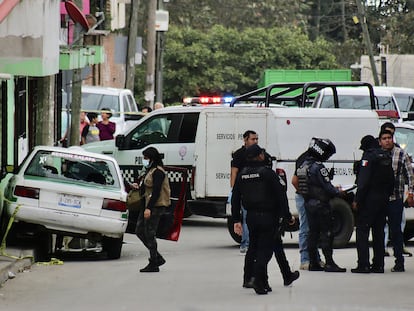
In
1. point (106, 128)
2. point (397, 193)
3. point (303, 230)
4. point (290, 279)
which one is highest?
point (397, 193)

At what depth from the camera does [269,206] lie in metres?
13.5

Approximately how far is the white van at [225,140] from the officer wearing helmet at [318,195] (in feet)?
9.41

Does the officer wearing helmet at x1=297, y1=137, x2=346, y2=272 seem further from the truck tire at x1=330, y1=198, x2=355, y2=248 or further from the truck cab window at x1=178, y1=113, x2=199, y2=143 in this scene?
the truck cab window at x1=178, y1=113, x2=199, y2=143

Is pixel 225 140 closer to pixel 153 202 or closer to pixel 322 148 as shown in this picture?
pixel 153 202

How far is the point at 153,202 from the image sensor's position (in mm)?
15883

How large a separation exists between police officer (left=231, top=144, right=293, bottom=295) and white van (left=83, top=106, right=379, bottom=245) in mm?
5048

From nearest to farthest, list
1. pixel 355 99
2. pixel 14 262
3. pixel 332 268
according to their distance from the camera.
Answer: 1. pixel 332 268
2. pixel 14 262
3. pixel 355 99

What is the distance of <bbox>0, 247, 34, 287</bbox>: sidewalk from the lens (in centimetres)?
1499

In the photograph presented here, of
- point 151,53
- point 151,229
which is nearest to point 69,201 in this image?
point 151,229

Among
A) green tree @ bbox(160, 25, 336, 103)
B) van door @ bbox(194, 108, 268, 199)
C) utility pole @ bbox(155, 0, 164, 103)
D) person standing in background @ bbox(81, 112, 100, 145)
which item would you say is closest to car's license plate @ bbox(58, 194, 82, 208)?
van door @ bbox(194, 108, 268, 199)

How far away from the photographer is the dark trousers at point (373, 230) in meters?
15.5

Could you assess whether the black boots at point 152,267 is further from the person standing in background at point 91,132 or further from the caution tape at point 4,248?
the person standing in background at point 91,132

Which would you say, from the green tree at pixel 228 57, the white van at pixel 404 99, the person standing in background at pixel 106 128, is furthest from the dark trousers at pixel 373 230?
the green tree at pixel 228 57

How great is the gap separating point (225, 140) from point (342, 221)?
2767 millimetres
